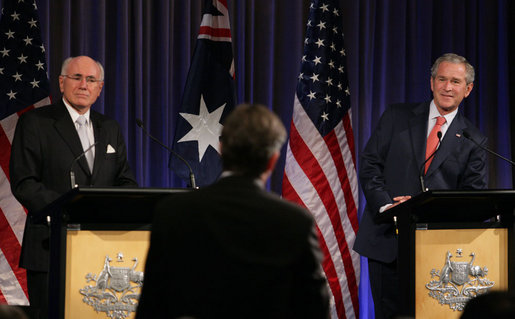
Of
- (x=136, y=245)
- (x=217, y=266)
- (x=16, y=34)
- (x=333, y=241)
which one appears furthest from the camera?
(x=333, y=241)

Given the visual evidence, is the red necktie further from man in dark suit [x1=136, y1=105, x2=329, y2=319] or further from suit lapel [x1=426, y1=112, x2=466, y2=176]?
man in dark suit [x1=136, y1=105, x2=329, y2=319]

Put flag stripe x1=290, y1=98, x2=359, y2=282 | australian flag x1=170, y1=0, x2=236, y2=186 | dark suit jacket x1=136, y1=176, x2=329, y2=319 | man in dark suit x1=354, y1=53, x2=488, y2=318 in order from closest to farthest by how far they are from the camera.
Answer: dark suit jacket x1=136, y1=176, x2=329, y2=319 < man in dark suit x1=354, y1=53, x2=488, y2=318 < australian flag x1=170, y1=0, x2=236, y2=186 < flag stripe x1=290, y1=98, x2=359, y2=282

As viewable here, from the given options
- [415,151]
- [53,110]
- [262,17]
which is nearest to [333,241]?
[415,151]

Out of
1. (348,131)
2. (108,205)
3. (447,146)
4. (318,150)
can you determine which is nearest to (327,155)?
(318,150)

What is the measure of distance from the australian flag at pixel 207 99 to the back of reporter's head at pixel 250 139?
3441mm

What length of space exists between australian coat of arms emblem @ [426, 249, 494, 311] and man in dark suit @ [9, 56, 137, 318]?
5.96 feet

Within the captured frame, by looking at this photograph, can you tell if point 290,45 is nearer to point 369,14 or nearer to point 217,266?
point 369,14

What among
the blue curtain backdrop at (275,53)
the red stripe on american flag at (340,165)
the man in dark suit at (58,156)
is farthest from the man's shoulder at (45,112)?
the red stripe on american flag at (340,165)

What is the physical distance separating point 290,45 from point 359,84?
740 mm

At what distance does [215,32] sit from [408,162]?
80.3 inches

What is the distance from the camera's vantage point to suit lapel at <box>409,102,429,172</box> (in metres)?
4.58

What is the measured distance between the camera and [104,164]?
4.17 metres

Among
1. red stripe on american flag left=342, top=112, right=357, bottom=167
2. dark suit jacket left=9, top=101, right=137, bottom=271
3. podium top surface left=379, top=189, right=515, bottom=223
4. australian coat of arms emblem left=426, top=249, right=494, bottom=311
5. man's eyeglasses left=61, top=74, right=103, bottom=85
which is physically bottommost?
australian coat of arms emblem left=426, top=249, right=494, bottom=311

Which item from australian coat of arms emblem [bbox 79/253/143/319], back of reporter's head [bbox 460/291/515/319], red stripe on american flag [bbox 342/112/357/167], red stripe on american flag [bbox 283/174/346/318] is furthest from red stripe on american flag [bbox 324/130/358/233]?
back of reporter's head [bbox 460/291/515/319]
